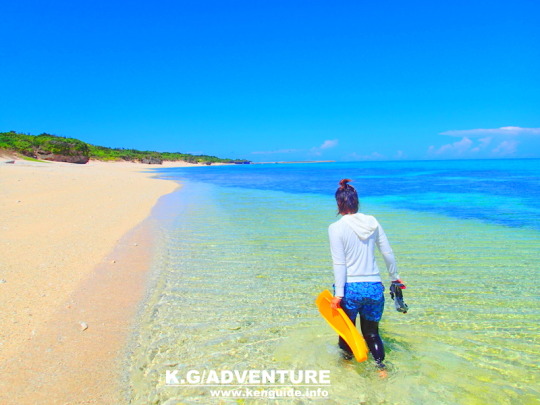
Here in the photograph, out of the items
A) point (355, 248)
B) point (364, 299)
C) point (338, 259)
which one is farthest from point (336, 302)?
point (355, 248)

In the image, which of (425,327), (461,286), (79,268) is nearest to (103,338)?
(79,268)

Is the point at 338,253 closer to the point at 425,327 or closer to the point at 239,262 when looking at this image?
the point at 425,327

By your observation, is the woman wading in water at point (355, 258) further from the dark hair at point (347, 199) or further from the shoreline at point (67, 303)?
the shoreline at point (67, 303)

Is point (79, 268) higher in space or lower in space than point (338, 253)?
lower

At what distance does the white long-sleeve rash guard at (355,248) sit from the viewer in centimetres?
320

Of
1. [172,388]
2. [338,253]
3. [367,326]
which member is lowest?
[172,388]

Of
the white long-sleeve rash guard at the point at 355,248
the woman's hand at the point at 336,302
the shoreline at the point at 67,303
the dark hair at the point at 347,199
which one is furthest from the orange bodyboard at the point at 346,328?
the shoreline at the point at 67,303

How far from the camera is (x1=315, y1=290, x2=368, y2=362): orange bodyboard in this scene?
333cm

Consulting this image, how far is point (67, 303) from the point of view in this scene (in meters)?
4.75

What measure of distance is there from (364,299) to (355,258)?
43 centimetres

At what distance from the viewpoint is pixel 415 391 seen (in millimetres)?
3285

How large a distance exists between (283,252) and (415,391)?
A: 498 cm

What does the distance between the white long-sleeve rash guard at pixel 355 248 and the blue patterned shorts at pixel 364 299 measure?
0.22ft

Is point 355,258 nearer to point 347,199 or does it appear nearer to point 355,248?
point 355,248
